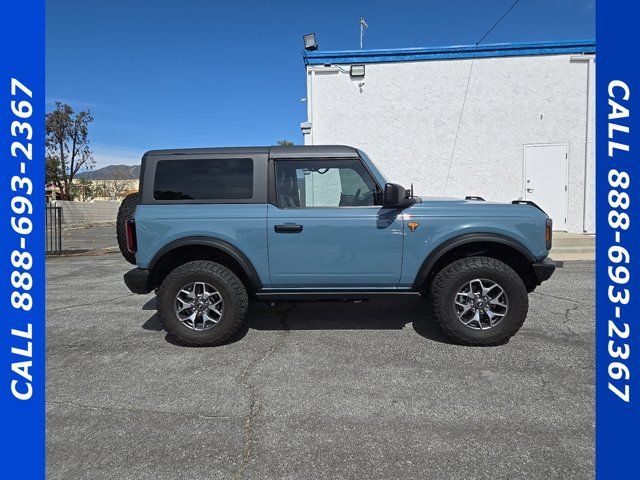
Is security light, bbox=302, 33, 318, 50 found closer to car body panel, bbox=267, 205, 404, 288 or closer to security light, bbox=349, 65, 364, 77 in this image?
security light, bbox=349, 65, 364, 77

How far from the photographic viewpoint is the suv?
135 inches

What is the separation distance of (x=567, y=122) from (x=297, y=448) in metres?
12.1

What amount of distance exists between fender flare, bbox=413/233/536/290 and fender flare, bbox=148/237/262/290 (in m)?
1.71

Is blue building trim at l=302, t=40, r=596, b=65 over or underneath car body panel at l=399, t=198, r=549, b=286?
over

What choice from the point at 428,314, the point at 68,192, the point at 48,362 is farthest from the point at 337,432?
the point at 68,192

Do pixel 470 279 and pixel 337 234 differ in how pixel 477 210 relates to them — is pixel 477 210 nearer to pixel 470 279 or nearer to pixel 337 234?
pixel 470 279

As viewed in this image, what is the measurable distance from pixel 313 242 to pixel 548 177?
10.1 metres

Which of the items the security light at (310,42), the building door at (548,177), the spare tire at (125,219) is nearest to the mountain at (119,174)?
the spare tire at (125,219)

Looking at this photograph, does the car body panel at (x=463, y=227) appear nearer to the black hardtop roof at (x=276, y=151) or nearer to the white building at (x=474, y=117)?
the black hardtop roof at (x=276, y=151)

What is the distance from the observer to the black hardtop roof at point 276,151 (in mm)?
3643

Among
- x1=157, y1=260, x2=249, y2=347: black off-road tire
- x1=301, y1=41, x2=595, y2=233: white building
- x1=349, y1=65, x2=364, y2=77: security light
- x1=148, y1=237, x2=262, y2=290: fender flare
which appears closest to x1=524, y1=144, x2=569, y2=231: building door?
x1=301, y1=41, x2=595, y2=233: white building

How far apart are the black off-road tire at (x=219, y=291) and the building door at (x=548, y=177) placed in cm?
1023

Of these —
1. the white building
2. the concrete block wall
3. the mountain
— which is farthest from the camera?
the concrete block wall
